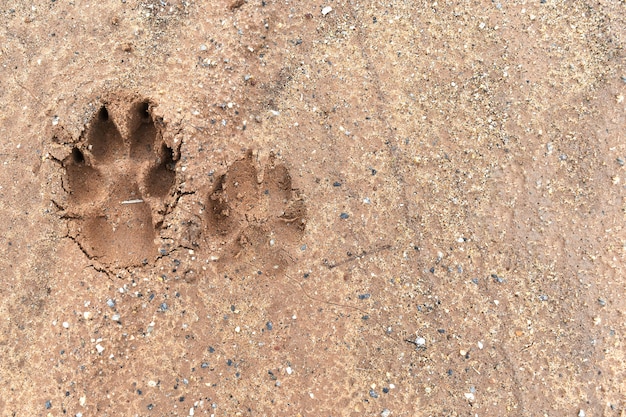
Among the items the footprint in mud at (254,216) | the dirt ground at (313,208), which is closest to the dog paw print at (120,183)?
the dirt ground at (313,208)

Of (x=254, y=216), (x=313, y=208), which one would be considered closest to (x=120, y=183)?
(x=254, y=216)

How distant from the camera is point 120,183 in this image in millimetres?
2635

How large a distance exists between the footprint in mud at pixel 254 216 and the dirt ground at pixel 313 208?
0.04 ft

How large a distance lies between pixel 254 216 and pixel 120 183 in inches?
32.7

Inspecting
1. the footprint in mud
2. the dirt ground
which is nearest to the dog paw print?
the dirt ground

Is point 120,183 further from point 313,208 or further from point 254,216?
point 313,208

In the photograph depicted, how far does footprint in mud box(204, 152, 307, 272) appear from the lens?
251 centimetres

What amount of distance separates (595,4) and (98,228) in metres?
3.42

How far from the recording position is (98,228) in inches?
103

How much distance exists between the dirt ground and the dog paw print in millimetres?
13

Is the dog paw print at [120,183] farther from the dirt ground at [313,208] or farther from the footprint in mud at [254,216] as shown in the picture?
the footprint in mud at [254,216]

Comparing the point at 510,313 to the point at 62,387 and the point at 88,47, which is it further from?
the point at 88,47

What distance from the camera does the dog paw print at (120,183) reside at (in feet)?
8.45

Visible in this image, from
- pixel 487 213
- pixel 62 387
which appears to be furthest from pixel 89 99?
pixel 487 213
